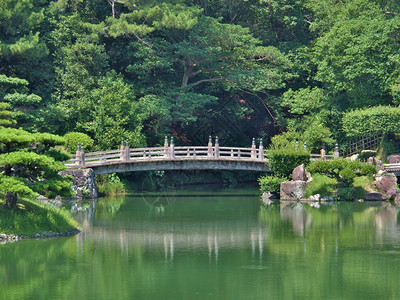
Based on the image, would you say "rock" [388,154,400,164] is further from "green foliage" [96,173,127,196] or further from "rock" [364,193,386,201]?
"green foliage" [96,173,127,196]

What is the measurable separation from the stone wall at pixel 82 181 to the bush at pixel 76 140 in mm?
2681

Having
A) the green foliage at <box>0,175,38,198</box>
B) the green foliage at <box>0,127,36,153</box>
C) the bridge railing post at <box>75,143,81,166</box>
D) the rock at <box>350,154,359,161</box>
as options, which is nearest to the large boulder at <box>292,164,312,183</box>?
the rock at <box>350,154,359,161</box>

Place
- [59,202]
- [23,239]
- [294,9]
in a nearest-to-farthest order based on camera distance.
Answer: [23,239] → [59,202] → [294,9]

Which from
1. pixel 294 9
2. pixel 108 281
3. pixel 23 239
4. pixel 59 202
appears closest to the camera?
pixel 108 281

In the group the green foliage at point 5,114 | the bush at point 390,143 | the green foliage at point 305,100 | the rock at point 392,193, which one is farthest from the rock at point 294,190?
the green foliage at point 5,114

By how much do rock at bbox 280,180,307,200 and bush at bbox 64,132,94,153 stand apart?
11554 mm

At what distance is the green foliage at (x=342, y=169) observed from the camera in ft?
153

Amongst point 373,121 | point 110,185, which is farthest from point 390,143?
point 110,185

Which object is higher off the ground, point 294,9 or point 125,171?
point 294,9

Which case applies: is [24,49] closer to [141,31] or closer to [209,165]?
[141,31]

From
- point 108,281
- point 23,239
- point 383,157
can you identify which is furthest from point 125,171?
point 108,281

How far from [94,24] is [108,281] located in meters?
31.8

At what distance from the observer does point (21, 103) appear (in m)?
51.8

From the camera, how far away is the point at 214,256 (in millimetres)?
30703
